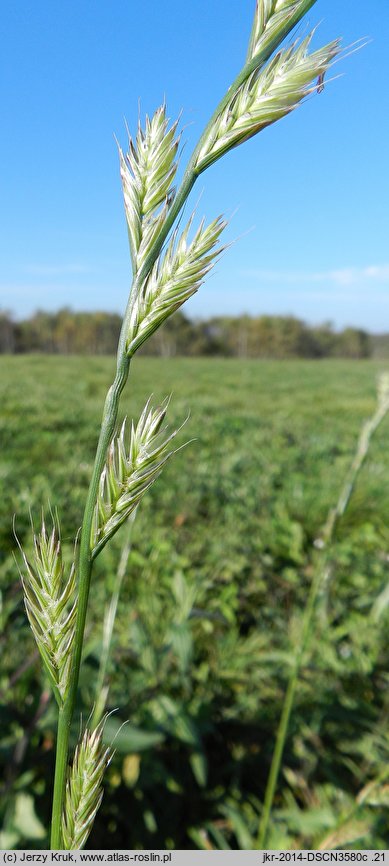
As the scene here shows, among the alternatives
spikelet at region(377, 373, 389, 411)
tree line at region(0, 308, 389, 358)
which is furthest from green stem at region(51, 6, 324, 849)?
tree line at region(0, 308, 389, 358)

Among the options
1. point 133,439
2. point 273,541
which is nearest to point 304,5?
point 133,439

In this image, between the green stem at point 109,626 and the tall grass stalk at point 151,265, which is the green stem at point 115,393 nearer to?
the tall grass stalk at point 151,265

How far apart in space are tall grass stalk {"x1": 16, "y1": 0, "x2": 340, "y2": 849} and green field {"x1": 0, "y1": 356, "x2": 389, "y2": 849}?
66mm

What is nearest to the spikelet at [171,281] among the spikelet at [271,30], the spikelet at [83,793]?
the spikelet at [271,30]

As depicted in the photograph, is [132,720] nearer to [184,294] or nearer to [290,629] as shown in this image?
[290,629]

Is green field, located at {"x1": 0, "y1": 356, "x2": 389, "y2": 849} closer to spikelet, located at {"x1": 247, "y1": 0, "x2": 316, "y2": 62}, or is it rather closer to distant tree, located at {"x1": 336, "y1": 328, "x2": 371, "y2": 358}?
spikelet, located at {"x1": 247, "y1": 0, "x2": 316, "y2": 62}

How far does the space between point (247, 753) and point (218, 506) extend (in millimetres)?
2063

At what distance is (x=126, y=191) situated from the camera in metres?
0.45

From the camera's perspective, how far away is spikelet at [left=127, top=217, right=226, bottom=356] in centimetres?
41

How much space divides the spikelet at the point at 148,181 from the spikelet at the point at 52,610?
209mm

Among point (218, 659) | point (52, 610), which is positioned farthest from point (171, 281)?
point (218, 659)

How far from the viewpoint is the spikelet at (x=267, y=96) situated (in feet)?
1.34

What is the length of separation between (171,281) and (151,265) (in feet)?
0.08

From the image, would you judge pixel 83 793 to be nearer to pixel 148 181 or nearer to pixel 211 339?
pixel 148 181
